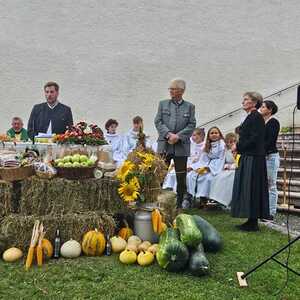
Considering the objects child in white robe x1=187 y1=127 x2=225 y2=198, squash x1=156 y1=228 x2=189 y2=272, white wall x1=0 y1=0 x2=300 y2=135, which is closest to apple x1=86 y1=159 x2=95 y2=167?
squash x1=156 y1=228 x2=189 y2=272

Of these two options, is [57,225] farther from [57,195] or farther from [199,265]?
[199,265]

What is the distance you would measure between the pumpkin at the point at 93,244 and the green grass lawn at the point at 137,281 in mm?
84

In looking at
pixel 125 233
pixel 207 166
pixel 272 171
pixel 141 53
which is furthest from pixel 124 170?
pixel 141 53

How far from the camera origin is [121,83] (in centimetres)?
1003

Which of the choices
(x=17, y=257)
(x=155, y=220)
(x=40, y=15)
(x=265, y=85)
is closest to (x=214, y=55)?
(x=265, y=85)

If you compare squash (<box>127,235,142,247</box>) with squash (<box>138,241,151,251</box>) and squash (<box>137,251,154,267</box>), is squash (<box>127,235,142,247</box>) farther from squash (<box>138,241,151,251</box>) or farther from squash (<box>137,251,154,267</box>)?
squash (<box>137,251,154,267</box>)

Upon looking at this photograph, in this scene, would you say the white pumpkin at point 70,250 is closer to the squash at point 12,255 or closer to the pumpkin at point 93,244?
the pumpkin at point 93,244

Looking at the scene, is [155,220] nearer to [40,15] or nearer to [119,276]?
[119,276]

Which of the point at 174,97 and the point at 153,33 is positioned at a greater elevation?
the point at 153,33

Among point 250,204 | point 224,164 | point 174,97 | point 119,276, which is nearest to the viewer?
point 119,276

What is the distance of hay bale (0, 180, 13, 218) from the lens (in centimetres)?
430

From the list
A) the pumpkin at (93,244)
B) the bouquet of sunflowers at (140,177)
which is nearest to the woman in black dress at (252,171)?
the bouquet of sunflowers at (140,177)

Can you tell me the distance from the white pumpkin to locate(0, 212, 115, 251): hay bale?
153mm

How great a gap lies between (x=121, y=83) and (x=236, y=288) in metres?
7.35
